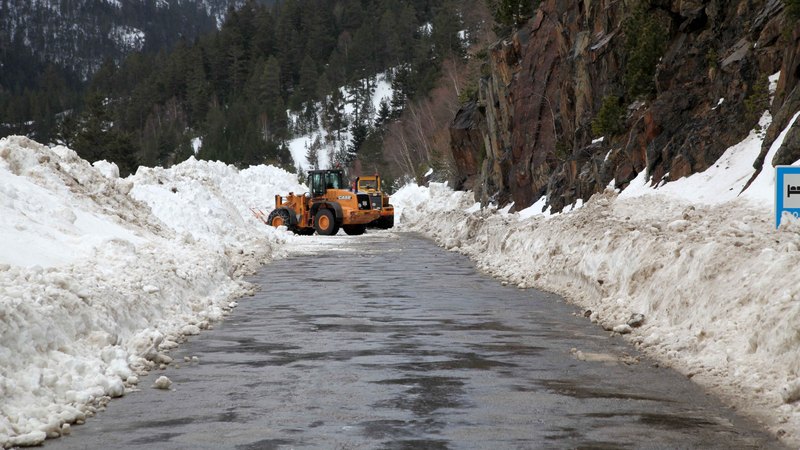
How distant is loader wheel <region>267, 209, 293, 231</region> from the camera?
4315 centimetres

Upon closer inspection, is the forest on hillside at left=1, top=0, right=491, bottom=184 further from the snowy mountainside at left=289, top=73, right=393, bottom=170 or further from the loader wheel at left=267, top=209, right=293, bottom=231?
the loader wheel at left=267, top=209, right=293, bottom=231

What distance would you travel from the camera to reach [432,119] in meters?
87.1

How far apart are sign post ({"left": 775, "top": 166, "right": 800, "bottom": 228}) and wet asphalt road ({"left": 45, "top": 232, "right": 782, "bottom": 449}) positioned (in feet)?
8.23

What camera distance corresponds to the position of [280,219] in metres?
43.6

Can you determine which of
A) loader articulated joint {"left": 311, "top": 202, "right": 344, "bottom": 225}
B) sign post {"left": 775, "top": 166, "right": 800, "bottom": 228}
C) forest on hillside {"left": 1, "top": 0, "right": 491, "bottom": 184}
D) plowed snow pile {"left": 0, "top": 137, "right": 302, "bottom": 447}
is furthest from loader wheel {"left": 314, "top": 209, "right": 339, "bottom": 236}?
forest on hillside {"left": 1, "top": 0, "right": 491, "bottom": 184}

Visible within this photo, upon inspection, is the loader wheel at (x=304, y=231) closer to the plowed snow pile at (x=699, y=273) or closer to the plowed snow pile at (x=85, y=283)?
the plowed snow pile at (x=85, y=283)

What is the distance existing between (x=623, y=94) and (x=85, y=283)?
19513 mm

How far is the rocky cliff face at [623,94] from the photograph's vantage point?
1989 centimetres

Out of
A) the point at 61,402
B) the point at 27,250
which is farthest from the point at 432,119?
the point at 61,402

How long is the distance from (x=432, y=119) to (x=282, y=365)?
3061 inches

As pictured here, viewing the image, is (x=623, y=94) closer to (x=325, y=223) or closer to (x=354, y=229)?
(x=325, y=223)

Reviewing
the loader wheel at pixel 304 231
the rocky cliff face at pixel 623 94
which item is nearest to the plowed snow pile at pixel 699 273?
the rocky cliff face at pixel 623 94

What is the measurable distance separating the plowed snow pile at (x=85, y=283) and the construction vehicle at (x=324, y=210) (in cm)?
1289

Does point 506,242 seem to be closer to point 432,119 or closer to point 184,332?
point 184,332
